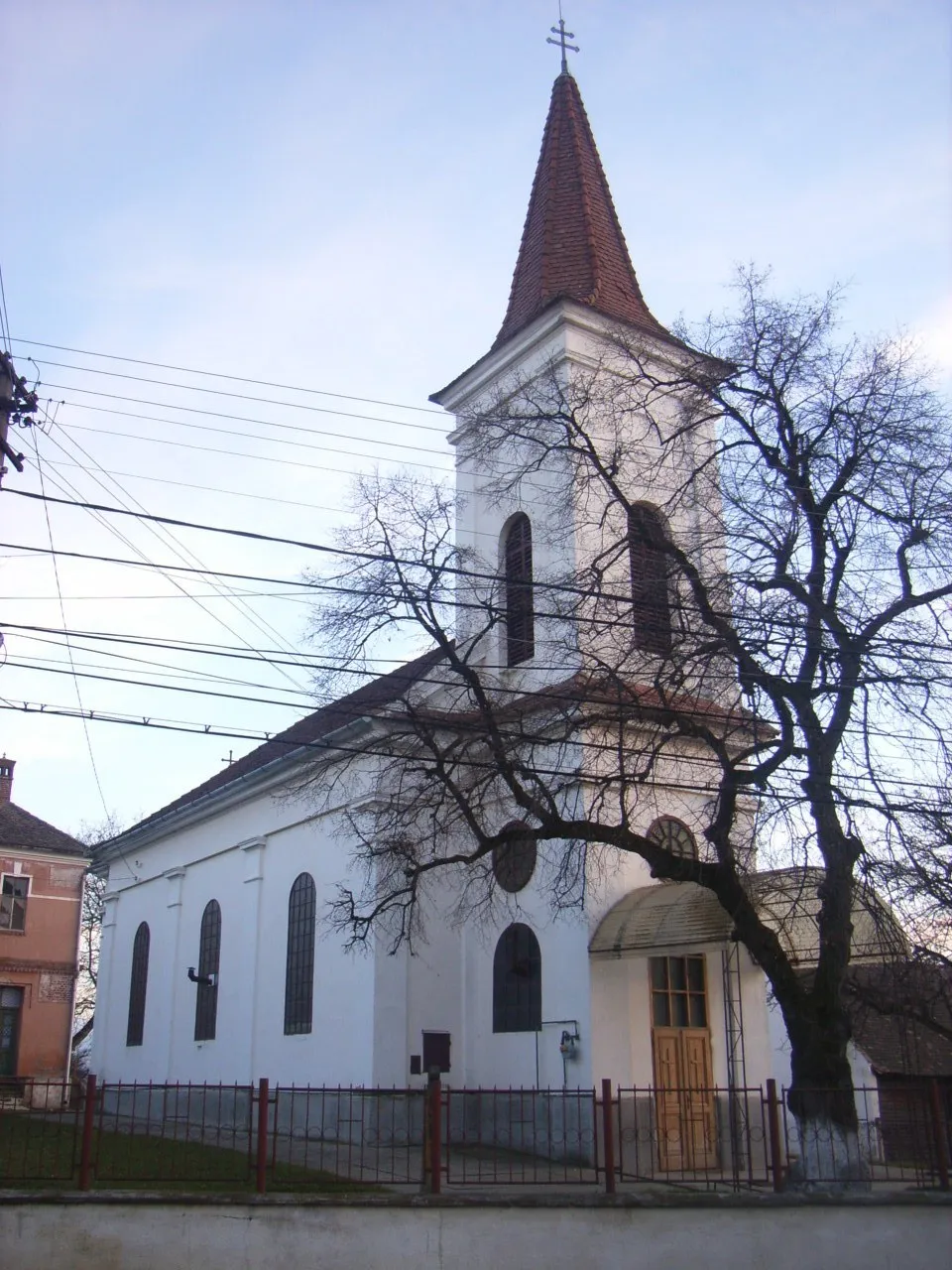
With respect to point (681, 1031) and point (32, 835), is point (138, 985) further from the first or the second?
point (681, 1031)

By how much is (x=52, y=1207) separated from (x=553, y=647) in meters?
12.5

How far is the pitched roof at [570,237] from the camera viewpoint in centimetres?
2656

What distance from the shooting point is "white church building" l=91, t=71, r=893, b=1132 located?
20266 millimetres

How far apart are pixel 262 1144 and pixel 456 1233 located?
6.74ft

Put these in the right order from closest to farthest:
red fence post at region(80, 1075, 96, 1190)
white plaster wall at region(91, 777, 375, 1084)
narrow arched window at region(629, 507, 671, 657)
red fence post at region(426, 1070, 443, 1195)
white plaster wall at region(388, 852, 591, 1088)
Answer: red fence post at region(80, 1075, 96, 1190) < red fence post at region(426, 1070, 443, 1195) < narrow arched window at region(629, 507, 671, 657) < white plaster wall at region(388, 852, 591, 1088) < white plaster wall at region(91, 777, 375, 1084)

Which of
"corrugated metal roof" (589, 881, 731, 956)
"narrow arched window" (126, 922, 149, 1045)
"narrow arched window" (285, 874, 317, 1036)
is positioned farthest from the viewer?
"narrow arched window" (126, 922, 149, 1045)

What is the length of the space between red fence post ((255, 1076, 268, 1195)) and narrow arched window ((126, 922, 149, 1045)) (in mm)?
23437

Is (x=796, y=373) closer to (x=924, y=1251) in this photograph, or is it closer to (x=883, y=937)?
(x=883, y=937)

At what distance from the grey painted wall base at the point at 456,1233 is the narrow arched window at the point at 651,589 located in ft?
21.8

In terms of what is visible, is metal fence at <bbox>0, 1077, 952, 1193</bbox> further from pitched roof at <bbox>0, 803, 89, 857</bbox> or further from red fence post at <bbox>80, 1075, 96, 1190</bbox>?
pitched roof at <bbox>0, 803, 89, 857</bbox>

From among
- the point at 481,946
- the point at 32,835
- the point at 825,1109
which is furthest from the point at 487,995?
the point at 32,835

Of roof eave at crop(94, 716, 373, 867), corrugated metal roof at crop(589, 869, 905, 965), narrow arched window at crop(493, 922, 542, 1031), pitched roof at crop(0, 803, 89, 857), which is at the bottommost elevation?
narrow arched window at crop(493, 922, 542, 1031)

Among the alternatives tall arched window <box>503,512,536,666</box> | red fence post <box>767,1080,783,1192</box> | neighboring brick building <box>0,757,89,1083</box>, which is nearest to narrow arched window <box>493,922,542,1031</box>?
tall arched window <box>503,512,536,666</box>

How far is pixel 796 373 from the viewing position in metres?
17.0
